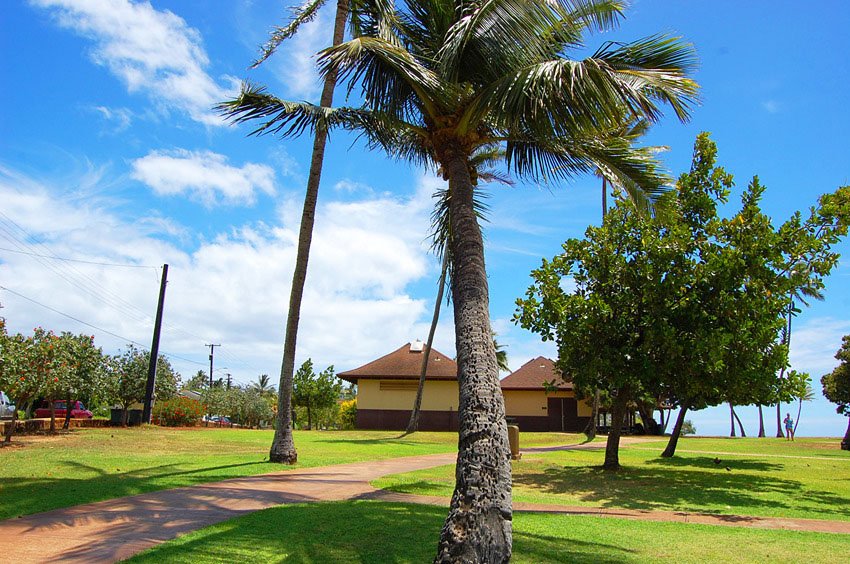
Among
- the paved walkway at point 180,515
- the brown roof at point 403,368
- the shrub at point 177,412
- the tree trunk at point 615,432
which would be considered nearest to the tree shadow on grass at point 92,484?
the paved walkway at point 180,515

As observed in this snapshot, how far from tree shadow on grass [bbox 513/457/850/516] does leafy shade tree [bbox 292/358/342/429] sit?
26978mm

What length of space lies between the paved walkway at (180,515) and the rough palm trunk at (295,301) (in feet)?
4.15

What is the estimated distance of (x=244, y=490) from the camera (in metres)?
10.5

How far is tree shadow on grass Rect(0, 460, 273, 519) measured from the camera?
8477mm

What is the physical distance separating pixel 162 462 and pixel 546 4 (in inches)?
498

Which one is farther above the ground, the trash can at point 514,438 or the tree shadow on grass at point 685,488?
the trash can at point 514,438

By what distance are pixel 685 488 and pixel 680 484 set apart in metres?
0.68

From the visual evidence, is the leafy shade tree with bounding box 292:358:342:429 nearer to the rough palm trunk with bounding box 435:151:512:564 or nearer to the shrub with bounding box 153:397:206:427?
the shrub with bounding box 153:397:206:427

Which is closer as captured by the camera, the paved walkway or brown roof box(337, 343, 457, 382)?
the paved walkway

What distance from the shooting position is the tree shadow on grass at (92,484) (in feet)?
27.8

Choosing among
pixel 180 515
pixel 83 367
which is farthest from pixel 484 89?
pixel 83 367

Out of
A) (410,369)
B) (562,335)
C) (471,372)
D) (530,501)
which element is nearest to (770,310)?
(562,335)

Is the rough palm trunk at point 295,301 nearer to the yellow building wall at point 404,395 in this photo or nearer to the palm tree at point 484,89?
the palm tree at point 484,89

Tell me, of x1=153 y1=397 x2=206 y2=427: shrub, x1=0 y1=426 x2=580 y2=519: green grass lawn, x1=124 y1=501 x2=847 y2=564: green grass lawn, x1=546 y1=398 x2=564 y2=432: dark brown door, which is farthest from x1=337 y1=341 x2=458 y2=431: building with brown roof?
x1=124 y1=501 x2=847 y2=564: green grass lawn
